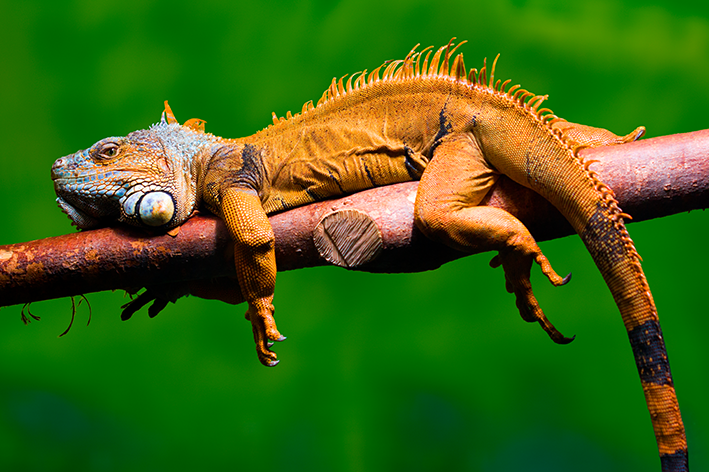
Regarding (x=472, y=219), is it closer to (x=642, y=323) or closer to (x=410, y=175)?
(x=410, y=175)

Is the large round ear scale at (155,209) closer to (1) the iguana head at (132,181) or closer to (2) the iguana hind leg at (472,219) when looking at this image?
(1) the iguana head at (132,181)

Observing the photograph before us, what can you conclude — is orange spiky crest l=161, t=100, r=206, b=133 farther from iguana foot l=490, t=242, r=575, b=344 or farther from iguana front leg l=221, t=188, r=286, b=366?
iguana foot l=490, t=242, r=575, b=344

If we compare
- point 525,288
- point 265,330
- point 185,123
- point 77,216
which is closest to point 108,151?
point 77,216

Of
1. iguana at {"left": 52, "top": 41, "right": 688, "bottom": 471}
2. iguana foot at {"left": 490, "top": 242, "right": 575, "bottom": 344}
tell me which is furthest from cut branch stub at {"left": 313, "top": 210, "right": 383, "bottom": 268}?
iguana foot at {"left": 490, "top": 242, "right": 575, "bottom": 344}

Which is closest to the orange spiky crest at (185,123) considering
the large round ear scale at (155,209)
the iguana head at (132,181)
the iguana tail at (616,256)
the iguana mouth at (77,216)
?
the iguana head at (132,181)

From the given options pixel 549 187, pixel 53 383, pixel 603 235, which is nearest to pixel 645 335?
pixel 603 235

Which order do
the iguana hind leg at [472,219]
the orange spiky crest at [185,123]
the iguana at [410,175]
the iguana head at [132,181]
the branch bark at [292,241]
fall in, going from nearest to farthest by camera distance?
the iguana at [410,175] → the iguana hind leg at [472,219] → the branch bark at [292,241] → the iguana head at [132,181] → the orange spiky crest at [185,123]
